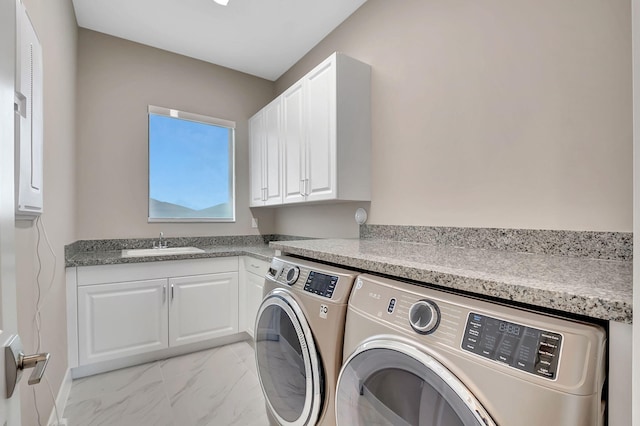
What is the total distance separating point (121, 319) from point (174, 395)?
704 millimetres

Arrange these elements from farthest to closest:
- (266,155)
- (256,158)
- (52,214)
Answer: (256,158), (266,155), (52,214)

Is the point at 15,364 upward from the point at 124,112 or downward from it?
downward

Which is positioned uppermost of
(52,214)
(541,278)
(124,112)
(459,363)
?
(124,112)

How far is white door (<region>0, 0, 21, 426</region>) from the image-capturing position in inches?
20.1

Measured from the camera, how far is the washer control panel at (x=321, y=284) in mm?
1172

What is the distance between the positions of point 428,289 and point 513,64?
1205 mm

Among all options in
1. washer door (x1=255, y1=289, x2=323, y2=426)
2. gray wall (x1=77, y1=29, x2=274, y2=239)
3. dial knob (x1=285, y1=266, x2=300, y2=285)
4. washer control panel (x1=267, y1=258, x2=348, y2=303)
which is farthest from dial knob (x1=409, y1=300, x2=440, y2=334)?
gray wall (x1=77, y1=29, x2=274, y2=239)

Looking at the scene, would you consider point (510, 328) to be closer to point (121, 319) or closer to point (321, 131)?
point (321, 131)

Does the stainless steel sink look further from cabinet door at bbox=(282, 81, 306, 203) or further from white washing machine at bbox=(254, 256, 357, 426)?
white washing machine at bbox=(254, 256, 357, 426)

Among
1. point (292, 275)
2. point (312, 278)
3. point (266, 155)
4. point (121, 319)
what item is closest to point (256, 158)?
point (266, 155)

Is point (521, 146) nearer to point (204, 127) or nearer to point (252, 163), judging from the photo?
point (252, 163)

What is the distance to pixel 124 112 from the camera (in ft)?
8.81

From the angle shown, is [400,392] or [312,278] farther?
[312,278]

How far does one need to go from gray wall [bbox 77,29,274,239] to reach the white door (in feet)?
7.78
